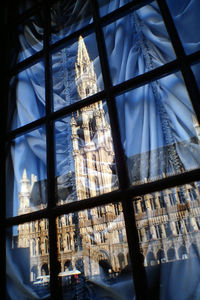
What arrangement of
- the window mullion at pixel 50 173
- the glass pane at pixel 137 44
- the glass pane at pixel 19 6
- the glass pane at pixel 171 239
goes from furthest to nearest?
the glass pane at pixel 19 6 → the glass pane at pixel 137 44 → the window mullion at pixel 50 173 → the glass pane at pixel 171 239

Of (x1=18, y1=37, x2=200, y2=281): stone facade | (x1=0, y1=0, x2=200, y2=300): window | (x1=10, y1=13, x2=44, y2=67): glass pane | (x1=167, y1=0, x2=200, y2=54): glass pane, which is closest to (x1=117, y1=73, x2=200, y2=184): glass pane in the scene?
(x1=0, y1=0, x2=200, y2=300): window

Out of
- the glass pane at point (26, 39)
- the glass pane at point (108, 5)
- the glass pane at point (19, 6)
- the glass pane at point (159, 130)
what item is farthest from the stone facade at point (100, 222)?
the glass pane at point (19, 6)

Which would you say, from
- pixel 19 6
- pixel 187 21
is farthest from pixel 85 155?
pixel 19 6

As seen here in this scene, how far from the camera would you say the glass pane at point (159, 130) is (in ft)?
3.74

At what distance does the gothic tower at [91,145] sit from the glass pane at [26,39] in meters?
0.68

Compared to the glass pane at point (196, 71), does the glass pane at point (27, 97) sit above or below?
above

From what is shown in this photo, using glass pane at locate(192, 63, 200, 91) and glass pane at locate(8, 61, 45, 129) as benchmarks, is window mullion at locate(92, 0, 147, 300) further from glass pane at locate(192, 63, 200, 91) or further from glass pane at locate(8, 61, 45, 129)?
glass pane at locate(8, 61, 45, 129)

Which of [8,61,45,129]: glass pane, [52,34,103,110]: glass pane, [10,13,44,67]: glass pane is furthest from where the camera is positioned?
[10,13,44,67]: glass pane

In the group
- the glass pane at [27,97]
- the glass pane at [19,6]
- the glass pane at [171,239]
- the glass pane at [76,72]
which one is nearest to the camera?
the glass pane at [171,239]

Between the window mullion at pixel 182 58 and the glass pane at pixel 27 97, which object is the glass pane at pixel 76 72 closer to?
the glass pane at pixel 27 97

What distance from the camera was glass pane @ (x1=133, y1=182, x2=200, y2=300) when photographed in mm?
976

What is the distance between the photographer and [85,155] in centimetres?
142

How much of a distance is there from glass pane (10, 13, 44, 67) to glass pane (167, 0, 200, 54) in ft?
3.68

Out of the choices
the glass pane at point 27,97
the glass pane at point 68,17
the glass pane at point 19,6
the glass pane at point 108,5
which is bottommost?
the glass pane at point 27,97
